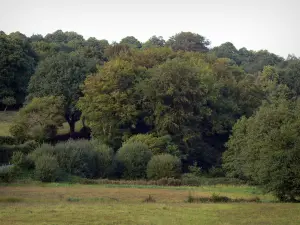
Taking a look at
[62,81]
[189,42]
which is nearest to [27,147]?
[62,81]

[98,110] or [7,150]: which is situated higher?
[98,110]

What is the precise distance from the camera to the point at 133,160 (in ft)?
183

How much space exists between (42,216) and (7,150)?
30.3m

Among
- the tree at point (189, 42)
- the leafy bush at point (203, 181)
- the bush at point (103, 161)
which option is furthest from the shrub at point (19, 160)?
the tree at point (189, 42)

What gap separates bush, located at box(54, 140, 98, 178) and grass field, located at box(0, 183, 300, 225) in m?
11.4

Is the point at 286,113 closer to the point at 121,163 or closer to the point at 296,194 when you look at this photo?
the point at 296,194

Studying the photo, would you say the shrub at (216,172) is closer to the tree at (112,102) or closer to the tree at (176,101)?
the tree at (176,101)

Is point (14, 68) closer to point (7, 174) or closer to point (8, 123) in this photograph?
point (8, 123)

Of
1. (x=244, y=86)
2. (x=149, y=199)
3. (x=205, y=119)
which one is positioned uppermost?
(x=244, y=86)

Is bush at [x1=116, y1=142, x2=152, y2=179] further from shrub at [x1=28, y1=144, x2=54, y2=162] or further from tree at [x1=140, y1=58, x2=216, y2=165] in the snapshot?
shrub at [x1=28, y1=144, x2=54, y2=162]

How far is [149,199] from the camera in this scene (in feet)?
115

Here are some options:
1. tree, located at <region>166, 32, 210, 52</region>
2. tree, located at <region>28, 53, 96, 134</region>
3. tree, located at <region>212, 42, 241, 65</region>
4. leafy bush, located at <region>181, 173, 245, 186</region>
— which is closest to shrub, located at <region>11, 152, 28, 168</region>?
leafy bush, located at <region>181, 173, 245, 186</region>

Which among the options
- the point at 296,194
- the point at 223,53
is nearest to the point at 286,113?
the point at 296,194

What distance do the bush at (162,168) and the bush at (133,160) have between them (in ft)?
4.69
